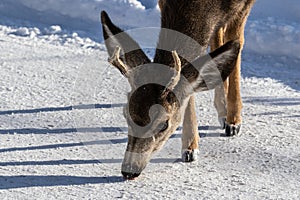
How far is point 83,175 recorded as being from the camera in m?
5.10

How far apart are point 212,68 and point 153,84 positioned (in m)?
0.39

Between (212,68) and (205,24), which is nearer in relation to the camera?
(212,68)

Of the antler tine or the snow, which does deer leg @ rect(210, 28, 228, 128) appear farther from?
the antler tine

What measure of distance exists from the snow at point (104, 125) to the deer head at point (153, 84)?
383 mm

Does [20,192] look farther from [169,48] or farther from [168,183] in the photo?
[169,48]

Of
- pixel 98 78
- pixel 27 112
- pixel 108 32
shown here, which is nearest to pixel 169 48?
pixel 108 32

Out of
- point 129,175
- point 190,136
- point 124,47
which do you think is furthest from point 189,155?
point 124,47

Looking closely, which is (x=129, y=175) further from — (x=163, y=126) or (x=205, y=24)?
(x=205, y=24)

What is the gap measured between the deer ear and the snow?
0.76 metres

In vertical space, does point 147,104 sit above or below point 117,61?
below

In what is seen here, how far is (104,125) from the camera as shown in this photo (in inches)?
242

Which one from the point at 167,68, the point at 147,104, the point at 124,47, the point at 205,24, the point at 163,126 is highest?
the point at 205,24

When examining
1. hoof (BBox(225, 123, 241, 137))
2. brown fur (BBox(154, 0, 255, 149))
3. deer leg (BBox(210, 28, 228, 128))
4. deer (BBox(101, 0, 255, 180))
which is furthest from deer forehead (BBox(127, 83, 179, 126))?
deer leg (BBox(210, 28, 228, 128))

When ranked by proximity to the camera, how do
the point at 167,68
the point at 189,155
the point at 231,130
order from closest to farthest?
the point at 167,68
the point at 189,155
the point at 231,130
